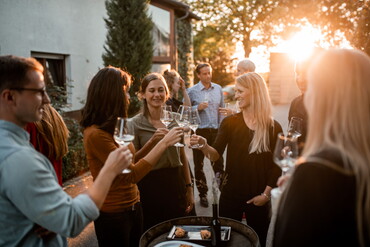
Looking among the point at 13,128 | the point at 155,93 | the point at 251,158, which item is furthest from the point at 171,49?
the point at 13,128

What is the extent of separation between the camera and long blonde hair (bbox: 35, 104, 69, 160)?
9.25 ft

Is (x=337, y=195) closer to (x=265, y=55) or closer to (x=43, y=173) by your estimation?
(x=43, y=173)

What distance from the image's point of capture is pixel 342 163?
49.8 inches

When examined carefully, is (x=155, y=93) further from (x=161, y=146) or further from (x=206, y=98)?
(x=206, y=98)

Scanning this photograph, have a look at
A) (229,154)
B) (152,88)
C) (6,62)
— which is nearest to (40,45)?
(152,88)

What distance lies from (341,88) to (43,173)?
1265 millimetres

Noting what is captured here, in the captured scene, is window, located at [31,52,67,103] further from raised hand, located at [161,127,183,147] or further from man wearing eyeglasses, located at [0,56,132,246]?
man wearing eyeglasses, located at [0,56,132,246]

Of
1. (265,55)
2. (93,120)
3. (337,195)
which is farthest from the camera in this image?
(265,55)

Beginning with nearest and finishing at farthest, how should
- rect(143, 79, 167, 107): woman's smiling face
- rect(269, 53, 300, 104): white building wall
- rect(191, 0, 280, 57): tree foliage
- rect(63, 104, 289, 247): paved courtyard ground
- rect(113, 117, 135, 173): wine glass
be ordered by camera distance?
rect(113, 117, 135, 173): wine glass
rect(143, 79, 167, 107): woman's smiling face
rect(63, 104, 289, 247): paved courtyard ground
rect(269, 53, 300, 104): white building wall
rect(191, 0, 280, 57): tree foliage

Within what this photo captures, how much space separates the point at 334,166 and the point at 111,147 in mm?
1620

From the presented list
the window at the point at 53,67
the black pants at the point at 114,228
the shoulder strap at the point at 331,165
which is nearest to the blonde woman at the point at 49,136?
the black pants at the point at 114,228

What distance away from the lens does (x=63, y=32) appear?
368 inches

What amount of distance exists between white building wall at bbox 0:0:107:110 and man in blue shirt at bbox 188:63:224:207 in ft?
9.59

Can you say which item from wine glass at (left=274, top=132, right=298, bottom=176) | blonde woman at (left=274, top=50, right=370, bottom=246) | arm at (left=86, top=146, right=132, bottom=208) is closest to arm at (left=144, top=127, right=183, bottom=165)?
arm at (left=86, top=146, right=132, bottom=208)
